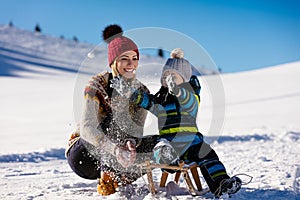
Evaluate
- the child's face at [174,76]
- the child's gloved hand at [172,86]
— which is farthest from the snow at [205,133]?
the child's gloved hand at [172,86]

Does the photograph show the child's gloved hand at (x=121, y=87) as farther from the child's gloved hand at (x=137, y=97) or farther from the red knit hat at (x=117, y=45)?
the red knit hat at (x=117, y=45)

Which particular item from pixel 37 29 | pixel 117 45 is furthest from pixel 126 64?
pixel 37 29

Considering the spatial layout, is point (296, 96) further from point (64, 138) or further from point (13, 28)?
point (13, 28)

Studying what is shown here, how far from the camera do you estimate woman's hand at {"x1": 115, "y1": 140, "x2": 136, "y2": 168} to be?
2.04m

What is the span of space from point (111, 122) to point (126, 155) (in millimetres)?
304

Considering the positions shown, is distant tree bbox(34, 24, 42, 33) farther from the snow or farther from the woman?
the woman

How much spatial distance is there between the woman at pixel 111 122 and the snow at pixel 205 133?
96 mm

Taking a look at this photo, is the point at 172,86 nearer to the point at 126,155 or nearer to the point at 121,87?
the point at 121,87

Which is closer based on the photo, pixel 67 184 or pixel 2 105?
pixel 67 184

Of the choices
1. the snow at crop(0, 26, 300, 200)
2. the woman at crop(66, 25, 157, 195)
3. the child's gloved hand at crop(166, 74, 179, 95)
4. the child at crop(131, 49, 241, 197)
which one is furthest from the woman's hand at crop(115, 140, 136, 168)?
the child's gloved hand at crop(166, 74, 179, 95)

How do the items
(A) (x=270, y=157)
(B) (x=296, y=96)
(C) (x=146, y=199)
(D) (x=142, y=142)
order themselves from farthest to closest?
(B) (x=296, y=96) < (A) (x=270, y=157) < (D) (x=142, y=142) < (C) (x=146, y=199)

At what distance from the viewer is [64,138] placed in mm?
5578

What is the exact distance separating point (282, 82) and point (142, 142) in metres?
13.2

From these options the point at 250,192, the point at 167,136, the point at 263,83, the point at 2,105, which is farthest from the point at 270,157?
the point at 263,83
